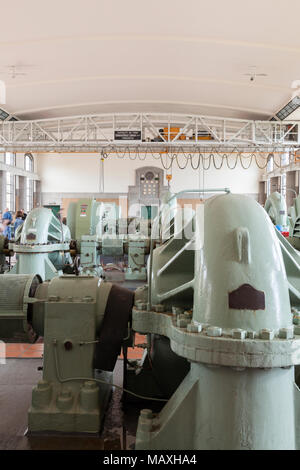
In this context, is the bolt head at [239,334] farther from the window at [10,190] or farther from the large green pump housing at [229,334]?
the window at [10,190]

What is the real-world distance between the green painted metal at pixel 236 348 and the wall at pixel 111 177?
18.8 metres

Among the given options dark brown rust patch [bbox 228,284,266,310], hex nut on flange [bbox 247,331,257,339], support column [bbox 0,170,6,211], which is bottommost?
hex nut on flange [bbox 247,331,257,339]

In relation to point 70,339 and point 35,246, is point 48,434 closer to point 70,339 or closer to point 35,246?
point 70,339

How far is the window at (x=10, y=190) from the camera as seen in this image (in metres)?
17.9

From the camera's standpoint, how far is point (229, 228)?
1.84 meters

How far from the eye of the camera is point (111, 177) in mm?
20750

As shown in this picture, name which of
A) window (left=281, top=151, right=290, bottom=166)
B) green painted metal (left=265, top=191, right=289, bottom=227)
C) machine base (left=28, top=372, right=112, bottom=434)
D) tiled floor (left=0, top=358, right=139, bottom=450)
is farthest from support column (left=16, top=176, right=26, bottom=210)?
machine base (left=28, top=372, right=112, bottom=434)

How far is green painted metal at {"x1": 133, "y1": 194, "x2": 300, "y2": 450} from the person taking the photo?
5.38 ft

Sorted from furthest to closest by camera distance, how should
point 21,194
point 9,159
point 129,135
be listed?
point 21,194 → point 9,159 → point 129,135

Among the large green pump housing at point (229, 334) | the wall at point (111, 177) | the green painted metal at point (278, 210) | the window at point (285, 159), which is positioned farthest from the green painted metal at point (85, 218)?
the wall at point (111, 177)

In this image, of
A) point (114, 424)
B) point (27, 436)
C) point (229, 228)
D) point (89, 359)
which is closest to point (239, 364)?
point (229, 228)

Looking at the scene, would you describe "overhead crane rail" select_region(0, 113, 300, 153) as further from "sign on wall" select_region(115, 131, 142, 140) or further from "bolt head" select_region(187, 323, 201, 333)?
"bolt head" select_region(187, 323, 201, 333)

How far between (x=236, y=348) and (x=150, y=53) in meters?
9.21

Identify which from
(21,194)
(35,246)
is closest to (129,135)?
(35,246)
